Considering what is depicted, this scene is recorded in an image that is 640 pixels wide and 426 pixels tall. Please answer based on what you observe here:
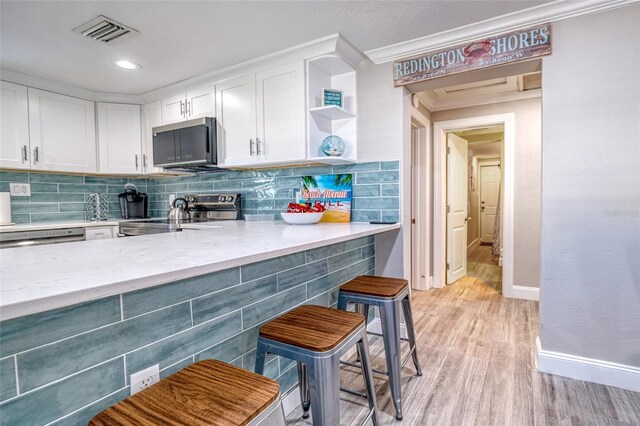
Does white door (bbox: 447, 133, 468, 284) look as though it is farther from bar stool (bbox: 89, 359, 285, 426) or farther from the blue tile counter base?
bar stool (bbox: 89, 359, 285, 426)

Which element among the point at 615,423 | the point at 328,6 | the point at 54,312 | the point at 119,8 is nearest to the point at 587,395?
the point at 615,423

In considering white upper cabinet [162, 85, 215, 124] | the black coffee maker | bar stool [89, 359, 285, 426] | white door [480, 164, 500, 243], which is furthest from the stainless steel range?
white door [480, 164, 500, 243]

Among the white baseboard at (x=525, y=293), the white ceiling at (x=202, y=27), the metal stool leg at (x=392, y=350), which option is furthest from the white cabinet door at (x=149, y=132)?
the white baseboard at (x=525, y=293)

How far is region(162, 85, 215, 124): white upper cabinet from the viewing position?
2969 millimetres

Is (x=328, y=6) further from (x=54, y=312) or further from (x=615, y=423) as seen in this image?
(x=615, y=423)

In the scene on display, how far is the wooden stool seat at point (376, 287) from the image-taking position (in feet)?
5.58

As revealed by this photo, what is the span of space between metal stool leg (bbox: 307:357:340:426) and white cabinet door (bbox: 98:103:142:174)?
10.7 ft

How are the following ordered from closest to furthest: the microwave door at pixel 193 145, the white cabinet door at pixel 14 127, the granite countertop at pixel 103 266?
the granite countertop at pixel 103 266, the white cabinet door at pixel 14 127, the microwave door at pixel 193 145

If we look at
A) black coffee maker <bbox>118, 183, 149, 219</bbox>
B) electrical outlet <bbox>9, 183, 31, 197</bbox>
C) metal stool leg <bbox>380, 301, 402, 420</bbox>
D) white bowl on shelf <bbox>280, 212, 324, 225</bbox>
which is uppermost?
electrical outlet <bbox>9, 183, 31, 197</bbox>

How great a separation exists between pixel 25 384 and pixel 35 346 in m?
0.08

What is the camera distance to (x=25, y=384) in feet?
2.44

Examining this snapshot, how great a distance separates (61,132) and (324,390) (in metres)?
3.45

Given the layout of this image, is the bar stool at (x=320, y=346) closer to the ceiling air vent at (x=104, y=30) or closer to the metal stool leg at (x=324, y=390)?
the metal stool leg at (x=324, y=390)

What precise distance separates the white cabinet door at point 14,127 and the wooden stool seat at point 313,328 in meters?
2.96
